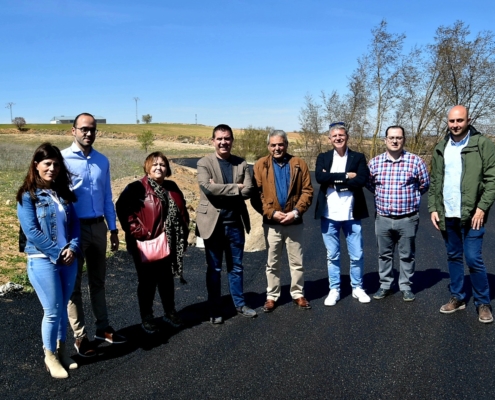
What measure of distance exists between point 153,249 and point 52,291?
1.09m

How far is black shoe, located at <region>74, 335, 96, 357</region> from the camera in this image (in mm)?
4172

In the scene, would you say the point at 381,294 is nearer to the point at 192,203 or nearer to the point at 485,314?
the point at 485,314

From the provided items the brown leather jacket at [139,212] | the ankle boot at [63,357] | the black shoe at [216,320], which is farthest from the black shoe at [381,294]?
the ankle boot at [63,357]

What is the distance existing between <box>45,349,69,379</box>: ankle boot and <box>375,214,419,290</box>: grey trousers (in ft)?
11.9

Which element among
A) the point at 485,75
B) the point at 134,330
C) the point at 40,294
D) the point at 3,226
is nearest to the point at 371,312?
the point at 134,330

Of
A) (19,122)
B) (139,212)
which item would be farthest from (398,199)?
(19,122)

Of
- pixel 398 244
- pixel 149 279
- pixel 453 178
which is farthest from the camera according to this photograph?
pixel 398 244

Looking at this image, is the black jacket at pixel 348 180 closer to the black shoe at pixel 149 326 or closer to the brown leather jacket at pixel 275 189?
the brown leather jacket at pixel 275 189

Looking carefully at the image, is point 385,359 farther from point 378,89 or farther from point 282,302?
point 378,89

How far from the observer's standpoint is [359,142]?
25.7 meters

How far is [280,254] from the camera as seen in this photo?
5.45 m

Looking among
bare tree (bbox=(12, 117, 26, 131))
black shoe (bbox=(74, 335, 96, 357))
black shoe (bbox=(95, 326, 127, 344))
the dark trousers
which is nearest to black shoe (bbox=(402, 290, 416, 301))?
the dark trousers

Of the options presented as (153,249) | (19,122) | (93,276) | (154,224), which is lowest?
(93,276)

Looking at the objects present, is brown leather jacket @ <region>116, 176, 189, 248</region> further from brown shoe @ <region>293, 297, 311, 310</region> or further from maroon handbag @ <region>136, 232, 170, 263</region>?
brown shoe @ <region>293, 297, 311, 310</region>
